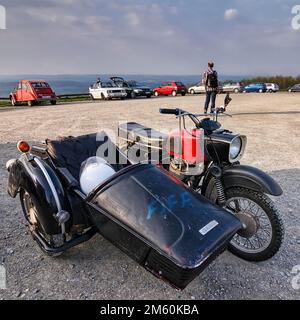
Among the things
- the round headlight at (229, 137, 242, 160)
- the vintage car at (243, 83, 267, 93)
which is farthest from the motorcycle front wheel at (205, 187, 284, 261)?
the vintage car at (243, 83, 267, 93)

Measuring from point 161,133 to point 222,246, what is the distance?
→ 1785mm

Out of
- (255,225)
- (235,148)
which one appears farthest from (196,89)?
(255,225)

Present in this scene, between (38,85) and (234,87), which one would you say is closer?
(38,85)

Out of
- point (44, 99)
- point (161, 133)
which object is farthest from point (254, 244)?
point (44, 99)

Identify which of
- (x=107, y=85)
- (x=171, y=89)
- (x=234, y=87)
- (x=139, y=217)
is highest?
(x=234, y=87)

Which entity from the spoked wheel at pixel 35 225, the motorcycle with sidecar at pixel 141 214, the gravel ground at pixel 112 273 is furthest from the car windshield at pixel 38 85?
the motorcycle with sidecar at pixel 141 214

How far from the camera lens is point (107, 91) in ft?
74.2

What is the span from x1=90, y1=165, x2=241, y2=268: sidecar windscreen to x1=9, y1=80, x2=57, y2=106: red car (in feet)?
57.4

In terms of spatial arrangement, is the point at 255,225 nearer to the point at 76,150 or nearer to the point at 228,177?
the point at 228,177

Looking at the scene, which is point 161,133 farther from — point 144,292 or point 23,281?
point 23,281

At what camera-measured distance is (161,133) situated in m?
3.66

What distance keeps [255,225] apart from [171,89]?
1035 inches

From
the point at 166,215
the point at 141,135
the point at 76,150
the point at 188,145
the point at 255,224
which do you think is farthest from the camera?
the point at 141,135

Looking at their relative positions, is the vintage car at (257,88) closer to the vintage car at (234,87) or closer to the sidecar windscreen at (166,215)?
the vintage car at (234,87)
